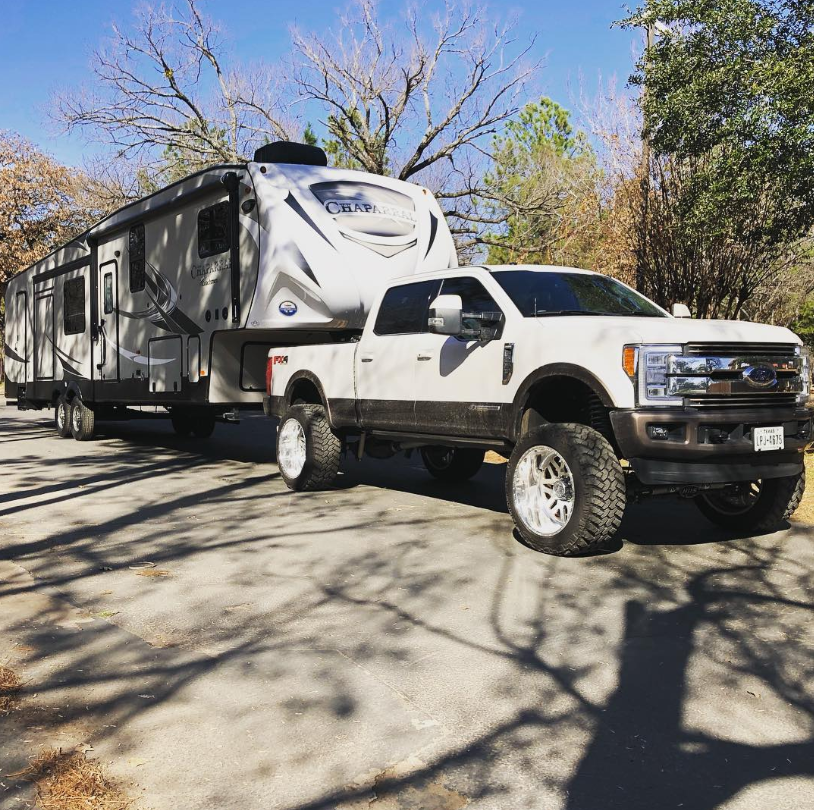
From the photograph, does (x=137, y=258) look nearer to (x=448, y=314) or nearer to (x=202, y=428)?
(x=202, y=428)

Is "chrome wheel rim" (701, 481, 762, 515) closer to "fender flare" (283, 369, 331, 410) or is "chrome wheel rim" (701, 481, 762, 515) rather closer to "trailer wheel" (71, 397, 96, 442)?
"fender flare" (283, 369, 331, 410)

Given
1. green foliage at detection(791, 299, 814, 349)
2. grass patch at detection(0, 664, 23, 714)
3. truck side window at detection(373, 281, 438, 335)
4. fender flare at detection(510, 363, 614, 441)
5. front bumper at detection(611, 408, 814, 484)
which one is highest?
green foliage at detection(791, 299, 814, 349)

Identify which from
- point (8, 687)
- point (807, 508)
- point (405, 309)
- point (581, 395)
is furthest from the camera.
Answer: point (405, 309)

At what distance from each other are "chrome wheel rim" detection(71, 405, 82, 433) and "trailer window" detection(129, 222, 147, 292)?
327 cm

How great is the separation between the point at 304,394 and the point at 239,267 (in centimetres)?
182

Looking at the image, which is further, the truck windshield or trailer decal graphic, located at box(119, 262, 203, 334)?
trailer decal graphic, located at box(119, 262, 203, 334)

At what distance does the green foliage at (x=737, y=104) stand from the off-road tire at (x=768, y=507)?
4505 mm

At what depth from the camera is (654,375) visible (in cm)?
616

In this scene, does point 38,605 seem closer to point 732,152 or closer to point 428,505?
point 428,505

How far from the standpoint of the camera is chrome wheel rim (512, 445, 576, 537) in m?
6.60

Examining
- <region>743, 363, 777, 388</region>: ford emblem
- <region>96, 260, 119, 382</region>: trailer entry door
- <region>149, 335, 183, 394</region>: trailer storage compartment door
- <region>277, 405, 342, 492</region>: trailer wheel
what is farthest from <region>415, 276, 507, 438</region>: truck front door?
<region>96, 260, 119, 382</region>: trailer entry door

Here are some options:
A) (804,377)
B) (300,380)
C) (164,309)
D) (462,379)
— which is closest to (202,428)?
(164,309)

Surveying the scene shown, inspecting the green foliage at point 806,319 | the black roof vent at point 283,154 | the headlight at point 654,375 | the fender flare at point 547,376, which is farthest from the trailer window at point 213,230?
the green foliage at point 806,319

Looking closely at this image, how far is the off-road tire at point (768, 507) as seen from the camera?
7.11 m
